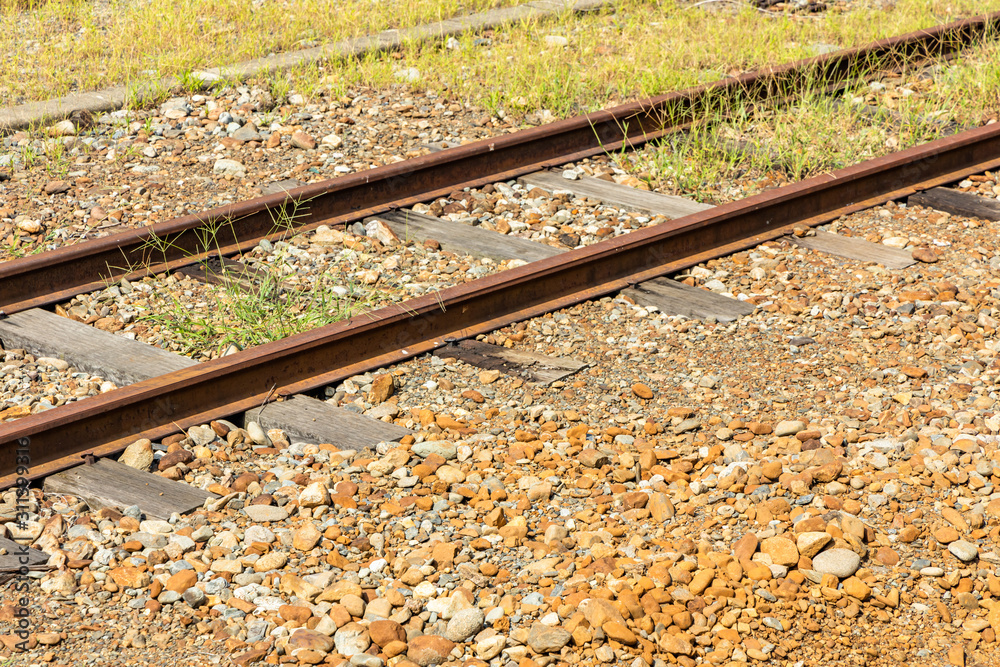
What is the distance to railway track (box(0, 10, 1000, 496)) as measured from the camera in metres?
3.80

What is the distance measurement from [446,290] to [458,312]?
109mm

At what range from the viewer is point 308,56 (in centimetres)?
820

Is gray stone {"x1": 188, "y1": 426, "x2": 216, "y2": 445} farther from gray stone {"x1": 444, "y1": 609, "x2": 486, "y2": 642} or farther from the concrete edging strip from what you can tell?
the concrete edging strip

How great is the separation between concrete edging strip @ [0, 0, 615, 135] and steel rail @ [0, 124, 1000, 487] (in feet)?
12.4

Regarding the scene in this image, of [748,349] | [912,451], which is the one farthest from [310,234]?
[912,451]

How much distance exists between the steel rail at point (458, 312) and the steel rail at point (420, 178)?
1297 millimetres

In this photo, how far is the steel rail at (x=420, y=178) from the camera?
4.93 meters

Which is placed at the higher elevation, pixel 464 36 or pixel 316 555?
pixel 464 36

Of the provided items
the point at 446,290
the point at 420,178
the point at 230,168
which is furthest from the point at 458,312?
the point at 230,168

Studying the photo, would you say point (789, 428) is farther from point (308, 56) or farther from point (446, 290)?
point (308, 56)

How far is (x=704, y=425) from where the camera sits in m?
3.88

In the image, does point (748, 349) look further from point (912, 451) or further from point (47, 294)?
point (47, 294)

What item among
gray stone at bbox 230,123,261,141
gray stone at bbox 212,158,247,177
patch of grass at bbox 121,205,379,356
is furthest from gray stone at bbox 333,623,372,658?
gray stone at bbox 230,123,261,141

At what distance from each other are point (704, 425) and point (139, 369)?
210 cm
